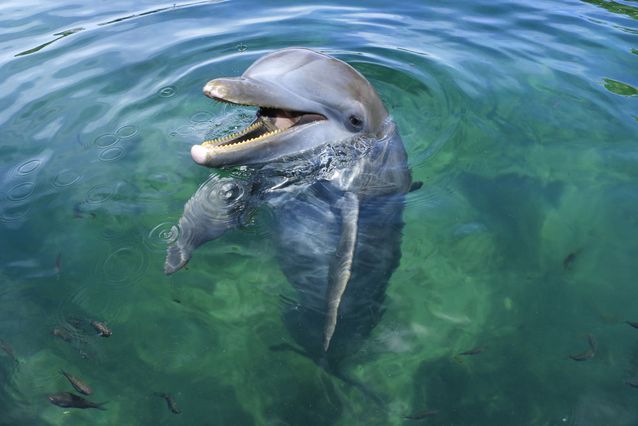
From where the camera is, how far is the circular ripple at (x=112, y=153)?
6.37m

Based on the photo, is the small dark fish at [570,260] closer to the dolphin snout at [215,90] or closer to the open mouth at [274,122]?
the open mouth at [274,122]

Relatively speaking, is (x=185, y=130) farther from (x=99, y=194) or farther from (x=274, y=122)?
(x=274, y=122)

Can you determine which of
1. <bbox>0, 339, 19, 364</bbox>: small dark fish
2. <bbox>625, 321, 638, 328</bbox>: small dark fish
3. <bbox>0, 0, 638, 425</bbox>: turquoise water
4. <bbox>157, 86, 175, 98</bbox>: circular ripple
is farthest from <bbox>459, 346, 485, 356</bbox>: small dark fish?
<bbox>157, 86, 175, 98</bbox>: circular ripple

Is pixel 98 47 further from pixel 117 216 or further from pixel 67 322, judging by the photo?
pixel 67 322

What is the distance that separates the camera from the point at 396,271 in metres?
5.20

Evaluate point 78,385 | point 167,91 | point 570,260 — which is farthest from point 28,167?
point 570,260

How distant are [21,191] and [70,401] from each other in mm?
2931

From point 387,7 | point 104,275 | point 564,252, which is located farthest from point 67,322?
point 387,7

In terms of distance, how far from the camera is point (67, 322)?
14.9 ft

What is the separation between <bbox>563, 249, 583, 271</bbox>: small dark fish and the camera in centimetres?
518

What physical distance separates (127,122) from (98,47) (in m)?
3.49

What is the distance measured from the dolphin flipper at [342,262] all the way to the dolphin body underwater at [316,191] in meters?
0.01

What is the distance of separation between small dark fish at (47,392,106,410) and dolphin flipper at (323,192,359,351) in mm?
1826

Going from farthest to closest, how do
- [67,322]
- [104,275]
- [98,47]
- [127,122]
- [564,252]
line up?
1. [98,47]
2. [127,122]
3. [564,252]
4. [104,275]
5. [67,322]
